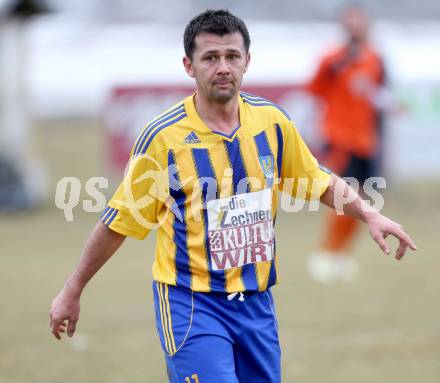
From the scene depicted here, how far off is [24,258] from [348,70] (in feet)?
13.2

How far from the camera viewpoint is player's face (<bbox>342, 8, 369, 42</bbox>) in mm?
9477

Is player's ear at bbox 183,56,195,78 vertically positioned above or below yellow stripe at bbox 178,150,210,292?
above

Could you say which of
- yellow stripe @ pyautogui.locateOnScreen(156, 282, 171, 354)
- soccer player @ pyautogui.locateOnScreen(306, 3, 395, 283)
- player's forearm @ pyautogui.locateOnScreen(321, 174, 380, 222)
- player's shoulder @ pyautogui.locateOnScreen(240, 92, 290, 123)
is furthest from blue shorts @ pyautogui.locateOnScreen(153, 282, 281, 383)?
soccer player @ pyautogui.locateOnScreen(306, 3, 395, 283)

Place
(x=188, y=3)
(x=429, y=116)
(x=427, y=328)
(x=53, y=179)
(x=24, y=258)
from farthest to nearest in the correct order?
(x=188, y=3) < (x=53, y=179) < (x=429, y=116) < (x=24, y=258) < (x=427, y=328)

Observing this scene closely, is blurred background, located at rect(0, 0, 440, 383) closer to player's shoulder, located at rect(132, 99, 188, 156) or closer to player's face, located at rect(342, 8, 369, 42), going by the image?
player's face, located at rect(342, 8, 369, 42)

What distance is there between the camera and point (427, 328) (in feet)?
24.8

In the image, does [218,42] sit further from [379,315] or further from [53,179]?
[53,179]

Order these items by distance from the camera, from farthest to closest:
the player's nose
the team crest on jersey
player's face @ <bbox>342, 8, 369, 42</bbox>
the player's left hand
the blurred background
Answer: player's face @ <bbox>342, 8, 369, 42</bbox>, the blurred background, the team crest on jersey, the player's left hand, the player's nose

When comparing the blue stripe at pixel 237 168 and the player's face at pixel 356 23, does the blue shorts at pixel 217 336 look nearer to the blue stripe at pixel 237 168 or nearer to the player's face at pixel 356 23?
the blue stripe at pixel 237 168

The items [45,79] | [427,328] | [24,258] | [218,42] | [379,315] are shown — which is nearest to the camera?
[218,42]

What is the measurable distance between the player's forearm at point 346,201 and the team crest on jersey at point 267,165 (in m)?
0.32

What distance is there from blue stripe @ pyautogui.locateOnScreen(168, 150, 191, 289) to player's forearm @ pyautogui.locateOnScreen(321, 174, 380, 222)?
2.23 ft

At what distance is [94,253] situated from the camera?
4172 mm

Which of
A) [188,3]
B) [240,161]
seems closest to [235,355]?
[240,161]
